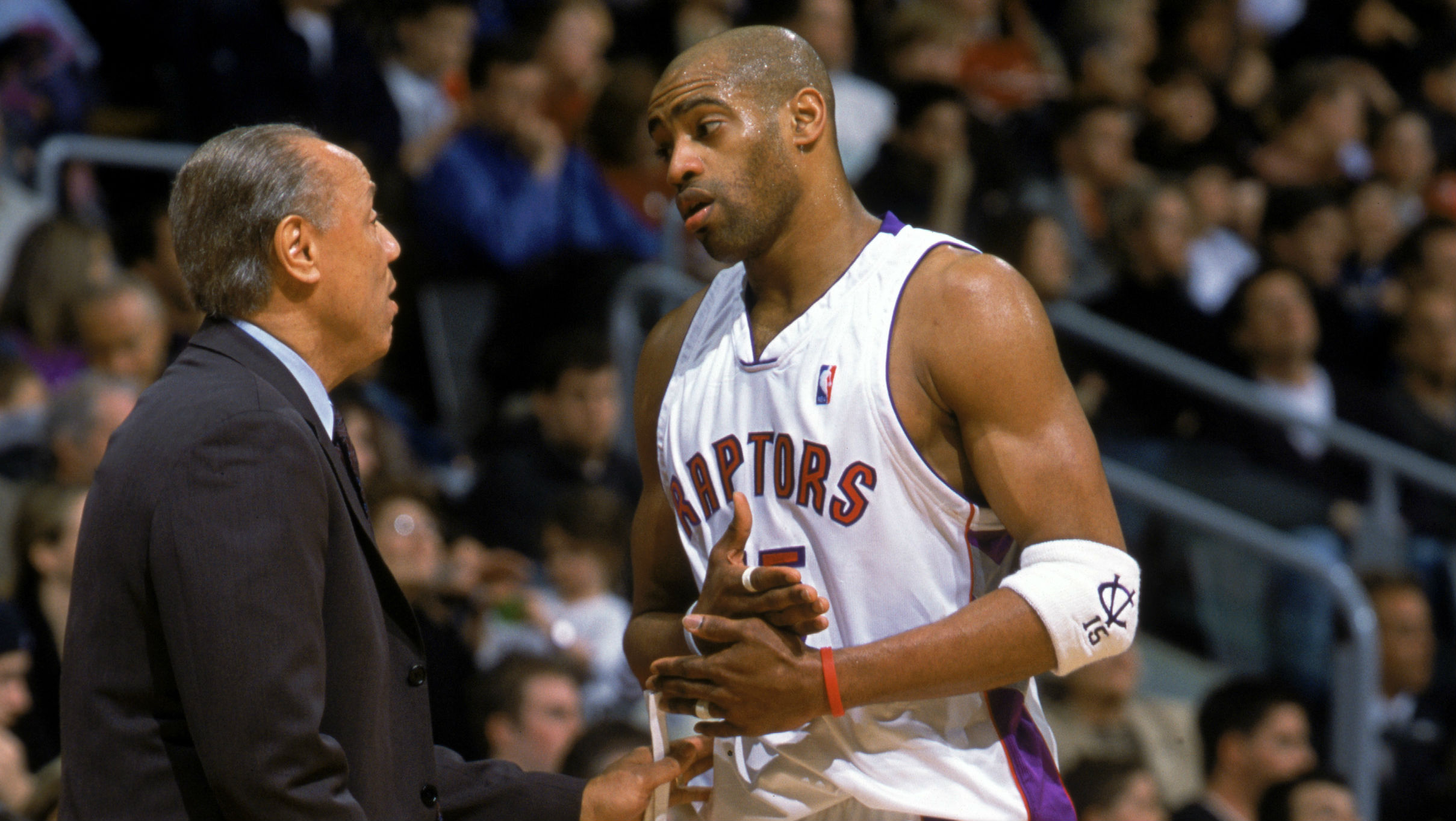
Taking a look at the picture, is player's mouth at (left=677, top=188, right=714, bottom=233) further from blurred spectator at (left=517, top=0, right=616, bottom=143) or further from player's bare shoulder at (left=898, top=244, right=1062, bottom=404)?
blurred spectator at (left=517, top=0, right=616, bottom=143)

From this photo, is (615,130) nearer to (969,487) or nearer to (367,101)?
(367,101)

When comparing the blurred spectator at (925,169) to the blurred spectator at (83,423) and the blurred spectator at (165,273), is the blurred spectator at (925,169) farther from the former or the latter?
the blurred spectator at (83,423)

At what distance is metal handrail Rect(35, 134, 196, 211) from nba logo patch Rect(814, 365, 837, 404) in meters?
4.19

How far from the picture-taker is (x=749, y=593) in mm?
2609

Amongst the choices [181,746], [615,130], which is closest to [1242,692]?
[615,130]

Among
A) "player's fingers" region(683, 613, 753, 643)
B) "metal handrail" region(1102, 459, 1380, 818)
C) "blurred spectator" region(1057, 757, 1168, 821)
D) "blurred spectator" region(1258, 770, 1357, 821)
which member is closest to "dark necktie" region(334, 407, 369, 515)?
"player's fingers" region(683, 613, 753, 643)

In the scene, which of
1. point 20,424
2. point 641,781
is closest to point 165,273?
point 20,424

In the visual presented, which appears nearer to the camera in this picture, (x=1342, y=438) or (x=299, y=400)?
(x=299, y=400)

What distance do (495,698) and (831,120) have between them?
262 centimetres

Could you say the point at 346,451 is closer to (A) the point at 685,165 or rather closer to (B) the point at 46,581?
(A) the point at 685,165

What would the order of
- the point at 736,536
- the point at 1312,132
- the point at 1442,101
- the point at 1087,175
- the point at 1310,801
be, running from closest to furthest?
the point at 736,536, the point at 1310,801, the point at 1087,175, the point at 1312,132, the point at 1442,101

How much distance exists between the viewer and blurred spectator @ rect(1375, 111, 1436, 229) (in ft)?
32.5

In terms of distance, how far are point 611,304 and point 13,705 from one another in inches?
109

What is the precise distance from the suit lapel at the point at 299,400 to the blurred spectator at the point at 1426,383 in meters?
6.17
